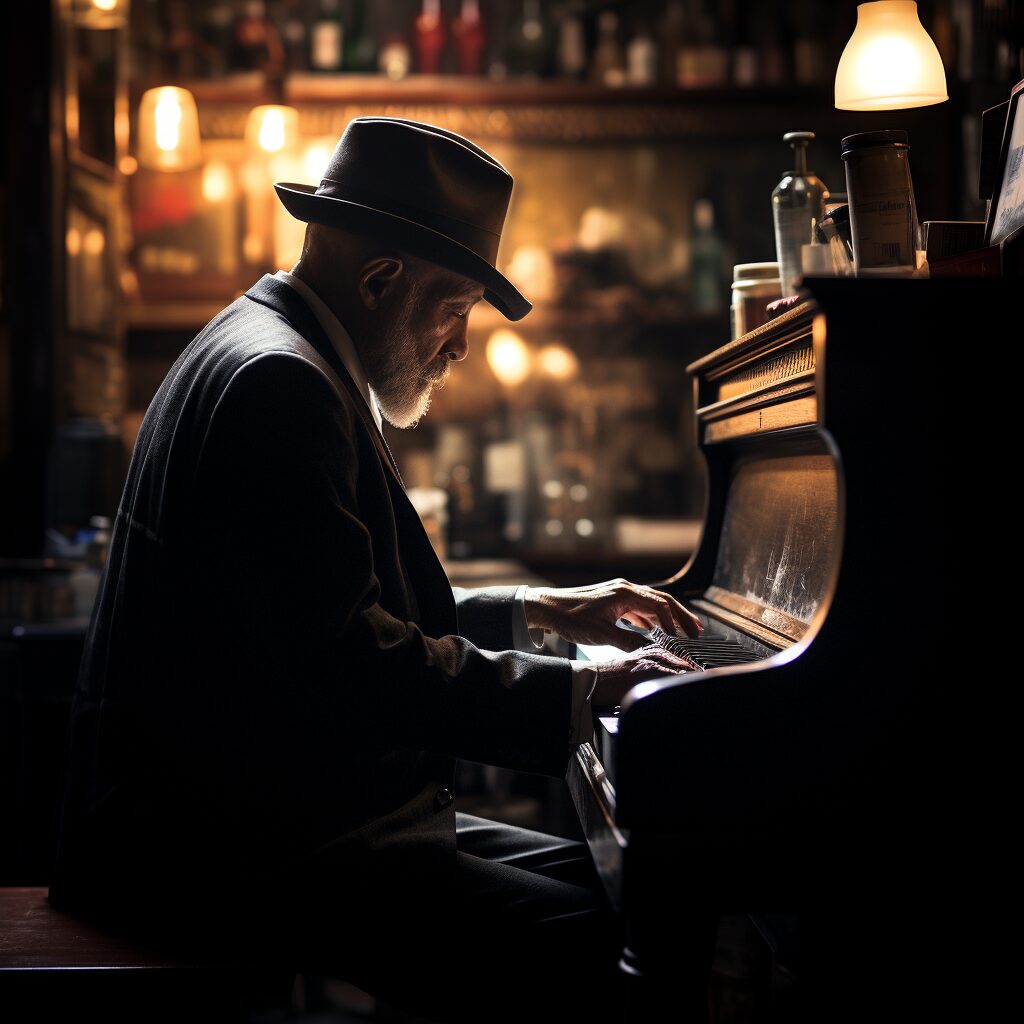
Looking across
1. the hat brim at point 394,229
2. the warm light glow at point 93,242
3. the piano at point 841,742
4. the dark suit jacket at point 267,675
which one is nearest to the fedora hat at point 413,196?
the hat brim at point 394,229

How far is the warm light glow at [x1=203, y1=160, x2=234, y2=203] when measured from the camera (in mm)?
5008

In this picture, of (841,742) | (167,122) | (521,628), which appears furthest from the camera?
(167,122)

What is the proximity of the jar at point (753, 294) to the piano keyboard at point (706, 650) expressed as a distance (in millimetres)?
556

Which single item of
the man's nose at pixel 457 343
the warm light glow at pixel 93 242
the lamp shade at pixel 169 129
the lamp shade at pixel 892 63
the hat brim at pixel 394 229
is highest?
the lamp shade at pixel 169 129

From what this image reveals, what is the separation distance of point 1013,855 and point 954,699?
0.19 meters

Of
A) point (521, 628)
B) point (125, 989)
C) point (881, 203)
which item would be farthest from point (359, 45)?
point (125, 989)

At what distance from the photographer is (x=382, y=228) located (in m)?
1.76

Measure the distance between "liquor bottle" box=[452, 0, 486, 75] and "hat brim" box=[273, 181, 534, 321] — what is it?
3.45 metres

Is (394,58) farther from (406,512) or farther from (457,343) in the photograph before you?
(406,512)

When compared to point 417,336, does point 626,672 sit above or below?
below

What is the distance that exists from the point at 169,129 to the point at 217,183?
955mm

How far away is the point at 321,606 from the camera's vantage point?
146 cm

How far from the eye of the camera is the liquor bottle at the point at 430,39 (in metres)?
5.03

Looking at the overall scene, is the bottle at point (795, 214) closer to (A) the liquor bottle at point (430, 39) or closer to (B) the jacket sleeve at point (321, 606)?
(B) the jacket sleeve at point (321, 606)
